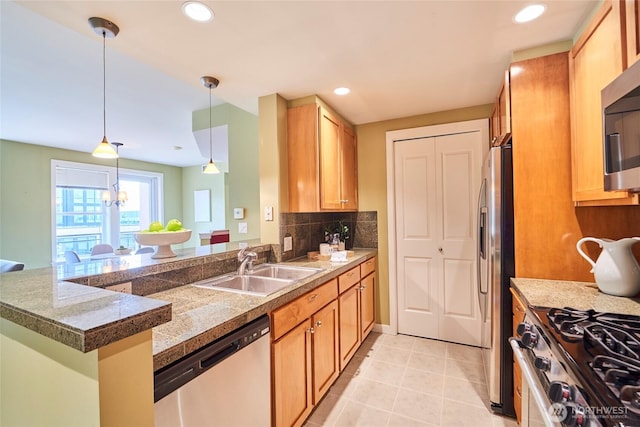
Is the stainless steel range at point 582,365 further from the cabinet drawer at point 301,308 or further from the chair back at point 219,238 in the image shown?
the chair back at point 219,238

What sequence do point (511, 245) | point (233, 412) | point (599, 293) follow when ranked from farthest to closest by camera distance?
point (511, 245), point (599, 293), point (233, 412)

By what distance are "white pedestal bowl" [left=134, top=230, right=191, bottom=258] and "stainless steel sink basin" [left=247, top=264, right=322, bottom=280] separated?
0.56m

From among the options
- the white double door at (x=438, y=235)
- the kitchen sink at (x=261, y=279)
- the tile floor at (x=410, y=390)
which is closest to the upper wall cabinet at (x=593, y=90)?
the white double door at (x=438, y=235)

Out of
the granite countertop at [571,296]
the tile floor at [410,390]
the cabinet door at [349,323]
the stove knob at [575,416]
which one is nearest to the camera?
the stove knob at [575,416]

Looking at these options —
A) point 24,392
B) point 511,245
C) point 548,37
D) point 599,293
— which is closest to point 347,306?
point 511,245

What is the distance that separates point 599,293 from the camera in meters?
1.43

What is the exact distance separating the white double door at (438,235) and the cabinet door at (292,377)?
1.60 m

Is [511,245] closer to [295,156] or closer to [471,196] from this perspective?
[471,196]

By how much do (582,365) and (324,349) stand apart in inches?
56.6

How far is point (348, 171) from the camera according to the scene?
9.89ft

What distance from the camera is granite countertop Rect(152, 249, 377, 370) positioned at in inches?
38.1

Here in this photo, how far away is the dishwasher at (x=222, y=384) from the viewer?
0.94 meters

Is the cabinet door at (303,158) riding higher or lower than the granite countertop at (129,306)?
higher

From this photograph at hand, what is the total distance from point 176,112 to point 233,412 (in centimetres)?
322
